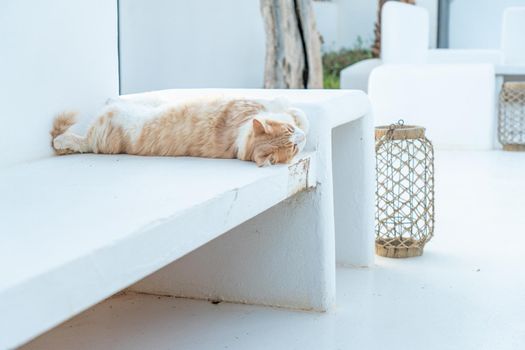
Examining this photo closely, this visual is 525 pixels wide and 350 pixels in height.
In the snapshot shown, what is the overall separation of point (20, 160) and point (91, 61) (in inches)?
13.9

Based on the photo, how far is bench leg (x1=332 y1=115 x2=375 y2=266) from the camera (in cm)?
202

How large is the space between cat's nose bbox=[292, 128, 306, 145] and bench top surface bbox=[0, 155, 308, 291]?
0.23 feet

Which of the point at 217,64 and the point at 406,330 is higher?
the point at 217,64

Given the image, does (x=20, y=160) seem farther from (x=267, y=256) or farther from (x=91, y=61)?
(x=267, y=256)

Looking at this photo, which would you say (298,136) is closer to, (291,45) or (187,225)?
(187,225)

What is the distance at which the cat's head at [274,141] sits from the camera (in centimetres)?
153

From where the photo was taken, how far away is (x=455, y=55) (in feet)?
20.3

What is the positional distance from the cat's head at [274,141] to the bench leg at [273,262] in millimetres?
153

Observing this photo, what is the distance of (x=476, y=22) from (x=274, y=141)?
24.0ft

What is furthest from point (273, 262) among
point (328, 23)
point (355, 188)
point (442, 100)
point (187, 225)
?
point (328, 23)

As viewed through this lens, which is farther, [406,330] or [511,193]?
[511,193]

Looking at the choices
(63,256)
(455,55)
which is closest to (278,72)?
(455,55)

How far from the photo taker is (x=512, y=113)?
4492mm

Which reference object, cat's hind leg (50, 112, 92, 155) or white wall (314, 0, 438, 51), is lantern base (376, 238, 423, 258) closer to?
cat's hind leg (50, 112, 92, 155)
